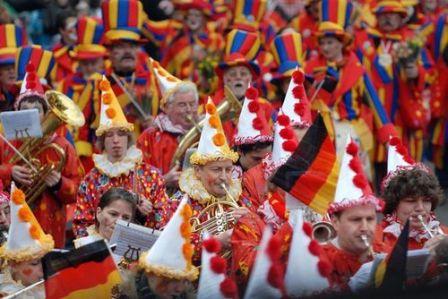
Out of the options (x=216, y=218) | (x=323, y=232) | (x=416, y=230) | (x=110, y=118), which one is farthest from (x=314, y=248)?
(x=110, y=118)

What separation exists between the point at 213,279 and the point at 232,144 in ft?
12.6

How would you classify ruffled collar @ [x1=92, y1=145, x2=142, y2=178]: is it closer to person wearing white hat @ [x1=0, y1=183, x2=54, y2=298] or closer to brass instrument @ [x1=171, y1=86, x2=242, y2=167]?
brass instrument @ [x1=171, y1=86, x2=242, y2=167]

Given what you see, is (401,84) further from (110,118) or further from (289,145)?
(289,145)

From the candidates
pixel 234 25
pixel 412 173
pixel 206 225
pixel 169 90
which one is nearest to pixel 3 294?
pixel 206 225

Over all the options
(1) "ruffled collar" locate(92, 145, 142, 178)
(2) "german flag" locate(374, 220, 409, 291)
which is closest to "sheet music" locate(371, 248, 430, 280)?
(2) "german flag" locate(374, 220, 409, 291)

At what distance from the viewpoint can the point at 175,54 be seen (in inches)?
685

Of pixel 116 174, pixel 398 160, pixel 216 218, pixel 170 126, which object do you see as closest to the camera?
pixel 398 160

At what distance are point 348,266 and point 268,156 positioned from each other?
6.68 feet

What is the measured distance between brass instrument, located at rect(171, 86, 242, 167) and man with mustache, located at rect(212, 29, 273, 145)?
0.25 meters

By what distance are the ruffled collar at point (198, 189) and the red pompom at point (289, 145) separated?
0.90m

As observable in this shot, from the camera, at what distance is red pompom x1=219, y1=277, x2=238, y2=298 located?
7742 millimetres

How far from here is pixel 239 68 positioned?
14086 mm

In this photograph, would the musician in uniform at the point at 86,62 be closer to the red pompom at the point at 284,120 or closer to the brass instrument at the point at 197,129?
the brass instrument at the point at 197,129

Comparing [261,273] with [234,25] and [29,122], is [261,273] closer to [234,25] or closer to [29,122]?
[29,122]
